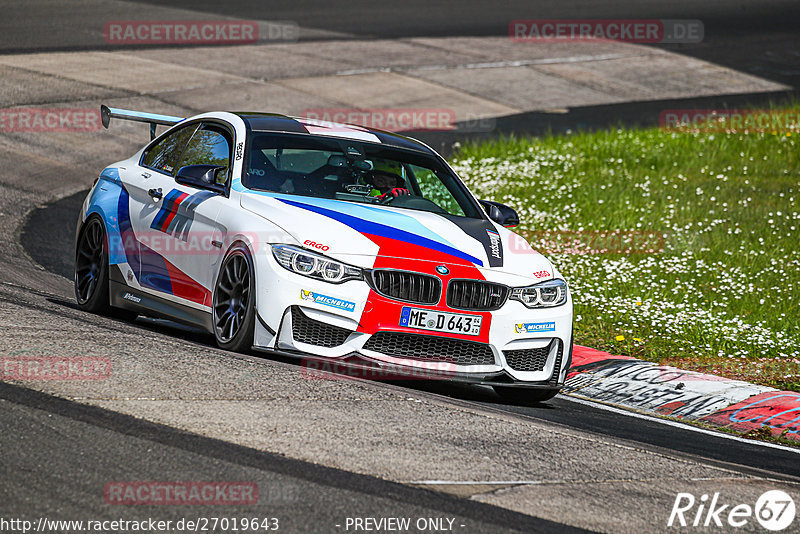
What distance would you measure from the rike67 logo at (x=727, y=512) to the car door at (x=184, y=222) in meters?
3.43

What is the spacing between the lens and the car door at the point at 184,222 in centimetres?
779

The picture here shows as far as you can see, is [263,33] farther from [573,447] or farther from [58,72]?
[573,447]

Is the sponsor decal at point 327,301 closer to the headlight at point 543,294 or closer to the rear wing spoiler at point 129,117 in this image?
the headlight at point 543,294

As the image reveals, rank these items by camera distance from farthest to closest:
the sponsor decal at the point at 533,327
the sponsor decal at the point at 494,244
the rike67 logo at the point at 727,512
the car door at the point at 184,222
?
the car door at the point at 184,222, the sponsor decal at the point at 494,244, the sponsor decal at the point at 533,327, the rike67 logo at the point at 727,512

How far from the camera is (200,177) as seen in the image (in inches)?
313

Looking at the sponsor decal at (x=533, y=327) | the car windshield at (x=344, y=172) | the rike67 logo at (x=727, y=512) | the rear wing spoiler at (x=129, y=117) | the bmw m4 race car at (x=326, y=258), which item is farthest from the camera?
the rear wing spoiler at (x=129, y=117)

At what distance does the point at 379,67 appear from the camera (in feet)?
77.6

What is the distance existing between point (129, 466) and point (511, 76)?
65.6ft

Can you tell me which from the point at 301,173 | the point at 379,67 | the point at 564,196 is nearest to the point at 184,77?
the point at 379,67
